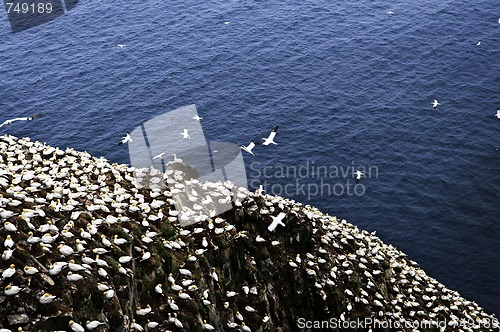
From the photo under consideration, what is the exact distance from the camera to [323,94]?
94.2 meters

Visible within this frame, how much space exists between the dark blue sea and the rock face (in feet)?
62.6

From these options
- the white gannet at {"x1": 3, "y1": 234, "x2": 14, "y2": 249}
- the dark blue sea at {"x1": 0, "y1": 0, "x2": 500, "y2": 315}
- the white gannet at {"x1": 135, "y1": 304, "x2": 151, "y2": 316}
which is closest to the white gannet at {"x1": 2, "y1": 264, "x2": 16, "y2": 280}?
the white gannet at {"x1": 3, "y1": 234, "x2": 14, "y2": 249}

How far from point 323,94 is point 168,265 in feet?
208

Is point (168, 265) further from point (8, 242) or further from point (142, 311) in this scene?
point (8, 242)

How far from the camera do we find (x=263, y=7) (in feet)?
405

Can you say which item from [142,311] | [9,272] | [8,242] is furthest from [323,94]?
[9,272]

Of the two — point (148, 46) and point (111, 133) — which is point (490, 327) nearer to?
point (111, 133)

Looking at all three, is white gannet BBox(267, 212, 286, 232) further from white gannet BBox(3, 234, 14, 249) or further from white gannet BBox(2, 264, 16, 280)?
white gannet BBox(2, 264, 16, 280)

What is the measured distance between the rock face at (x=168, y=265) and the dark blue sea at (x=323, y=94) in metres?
19.1

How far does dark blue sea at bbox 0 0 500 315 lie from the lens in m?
69.5

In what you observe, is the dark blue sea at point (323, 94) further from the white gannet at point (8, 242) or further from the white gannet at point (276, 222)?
the white gannet at point (8, 242)

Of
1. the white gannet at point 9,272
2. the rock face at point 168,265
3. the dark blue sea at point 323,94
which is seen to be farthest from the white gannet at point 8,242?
the dark blue sea at point 323,94

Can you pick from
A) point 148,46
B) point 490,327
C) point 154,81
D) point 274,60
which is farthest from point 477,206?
point 148,46

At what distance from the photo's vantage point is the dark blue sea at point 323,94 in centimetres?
6950
